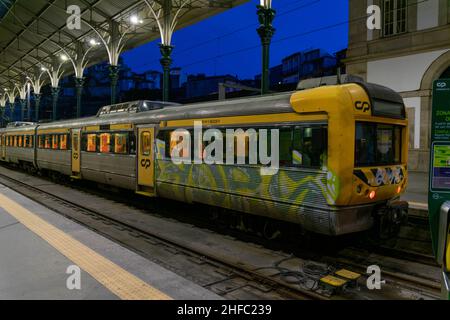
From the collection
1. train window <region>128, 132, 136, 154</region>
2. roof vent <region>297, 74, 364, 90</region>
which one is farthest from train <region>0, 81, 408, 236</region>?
train window <region>128, 132, 136, 154</region>

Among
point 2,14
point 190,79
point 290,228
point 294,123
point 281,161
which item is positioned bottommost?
point 290,228

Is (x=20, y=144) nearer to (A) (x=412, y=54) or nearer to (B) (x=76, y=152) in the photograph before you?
(B) (x=76, y=152)

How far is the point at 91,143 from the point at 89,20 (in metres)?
14.3

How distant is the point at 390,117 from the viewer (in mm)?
6680

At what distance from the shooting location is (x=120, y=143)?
11.6m

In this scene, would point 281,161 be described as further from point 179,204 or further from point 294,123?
point 179,204

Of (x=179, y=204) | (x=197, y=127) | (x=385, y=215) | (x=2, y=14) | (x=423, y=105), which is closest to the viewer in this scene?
(x=385, y=215)

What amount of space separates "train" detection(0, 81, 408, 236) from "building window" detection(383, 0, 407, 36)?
11704 mm

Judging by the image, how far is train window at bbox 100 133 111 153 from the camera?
40.4ft

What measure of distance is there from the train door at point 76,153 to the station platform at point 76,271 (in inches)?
275

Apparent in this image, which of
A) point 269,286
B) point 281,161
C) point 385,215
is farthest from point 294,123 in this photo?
point 269,286

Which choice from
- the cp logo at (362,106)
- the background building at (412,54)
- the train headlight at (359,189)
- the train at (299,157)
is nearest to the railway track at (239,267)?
the train at (299,157)

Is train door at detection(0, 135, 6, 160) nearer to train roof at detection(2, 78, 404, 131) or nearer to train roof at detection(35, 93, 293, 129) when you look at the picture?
train roof at detection(2, 78, 404, 131)
